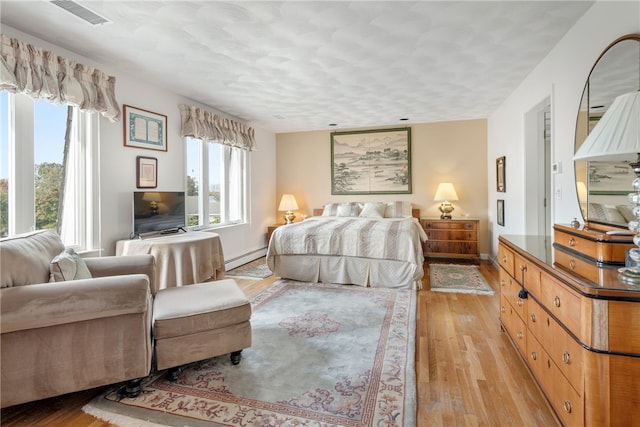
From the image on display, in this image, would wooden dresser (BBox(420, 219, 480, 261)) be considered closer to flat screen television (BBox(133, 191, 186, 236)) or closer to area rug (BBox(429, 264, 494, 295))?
area rug (BBox(429, 264, 494, 295))

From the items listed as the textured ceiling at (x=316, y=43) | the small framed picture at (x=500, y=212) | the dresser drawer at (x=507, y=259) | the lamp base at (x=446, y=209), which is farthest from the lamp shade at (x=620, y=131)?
the lamp base at (x=446, y=209)

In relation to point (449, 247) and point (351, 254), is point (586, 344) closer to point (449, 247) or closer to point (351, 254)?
point (351, 254)

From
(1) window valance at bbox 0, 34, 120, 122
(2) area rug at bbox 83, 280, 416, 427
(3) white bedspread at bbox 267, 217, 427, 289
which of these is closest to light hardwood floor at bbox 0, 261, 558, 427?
(2) area rug at bbox 83, 280, 416, 427

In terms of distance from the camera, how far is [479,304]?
3359 millimetres

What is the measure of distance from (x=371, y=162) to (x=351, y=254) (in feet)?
8.81

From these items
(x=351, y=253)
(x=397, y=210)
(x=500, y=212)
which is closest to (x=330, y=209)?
(x=397, y=210)

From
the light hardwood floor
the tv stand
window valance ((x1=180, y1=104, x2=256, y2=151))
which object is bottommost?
the light hardwood floor

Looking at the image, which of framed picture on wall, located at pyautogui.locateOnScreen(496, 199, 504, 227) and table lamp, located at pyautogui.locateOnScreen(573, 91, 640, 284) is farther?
framed picture on wall, located at pyautogui.locateOnScreen(496, 199, 504, 227)

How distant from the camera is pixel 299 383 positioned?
Result: 1.98 metres

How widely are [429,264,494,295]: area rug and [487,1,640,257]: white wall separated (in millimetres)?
834

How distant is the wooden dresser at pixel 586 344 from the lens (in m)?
1.18

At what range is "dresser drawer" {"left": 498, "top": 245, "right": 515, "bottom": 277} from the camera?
2.32 metres

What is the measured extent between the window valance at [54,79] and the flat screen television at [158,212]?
33.4 inches

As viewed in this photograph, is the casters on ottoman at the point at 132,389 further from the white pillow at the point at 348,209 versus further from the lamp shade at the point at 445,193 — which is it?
the lamp shade at the point at 445,193
